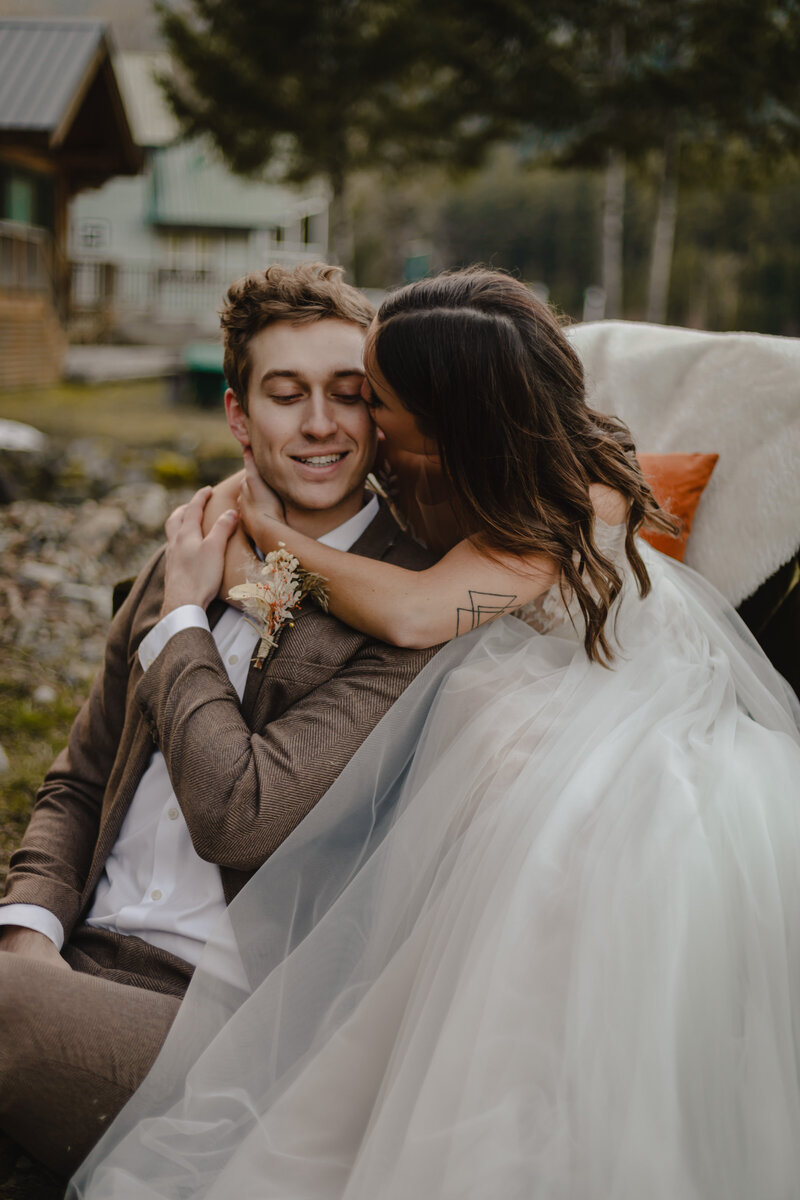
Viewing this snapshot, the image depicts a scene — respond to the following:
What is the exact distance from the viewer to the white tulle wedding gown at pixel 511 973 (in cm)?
158

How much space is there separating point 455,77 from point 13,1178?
19.8 metres

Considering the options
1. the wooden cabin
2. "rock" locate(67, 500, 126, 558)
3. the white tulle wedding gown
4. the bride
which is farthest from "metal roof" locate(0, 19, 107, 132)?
the white tulle wedding gown

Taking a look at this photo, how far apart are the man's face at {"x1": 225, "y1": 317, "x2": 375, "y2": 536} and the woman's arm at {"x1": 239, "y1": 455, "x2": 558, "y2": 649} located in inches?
7.3

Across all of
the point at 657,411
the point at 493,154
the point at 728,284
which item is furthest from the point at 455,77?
the point at 728,284

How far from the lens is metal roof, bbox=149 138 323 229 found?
31.1 meters

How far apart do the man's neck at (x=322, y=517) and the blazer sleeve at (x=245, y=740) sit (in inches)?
18.2

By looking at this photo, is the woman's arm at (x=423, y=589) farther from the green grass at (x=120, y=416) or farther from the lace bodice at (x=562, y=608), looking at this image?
the green grass at (x=120, y=416)

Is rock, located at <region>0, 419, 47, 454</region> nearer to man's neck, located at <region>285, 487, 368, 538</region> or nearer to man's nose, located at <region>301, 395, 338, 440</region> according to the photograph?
man's neck, located at <region>285, 487, 368, 538</region>

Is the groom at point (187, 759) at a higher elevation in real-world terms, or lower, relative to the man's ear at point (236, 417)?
lower

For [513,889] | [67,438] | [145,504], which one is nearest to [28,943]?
[513,889]

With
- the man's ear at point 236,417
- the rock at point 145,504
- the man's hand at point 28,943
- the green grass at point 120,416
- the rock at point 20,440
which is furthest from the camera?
the green grass at point 120,416

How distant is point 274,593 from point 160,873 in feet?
2.22

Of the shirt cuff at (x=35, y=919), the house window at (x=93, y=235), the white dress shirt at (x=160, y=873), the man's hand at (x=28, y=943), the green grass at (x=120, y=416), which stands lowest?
the green grass at (x=120, y=416)

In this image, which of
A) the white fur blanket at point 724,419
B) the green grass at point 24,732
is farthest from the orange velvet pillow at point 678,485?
the green grass at point 24,732
